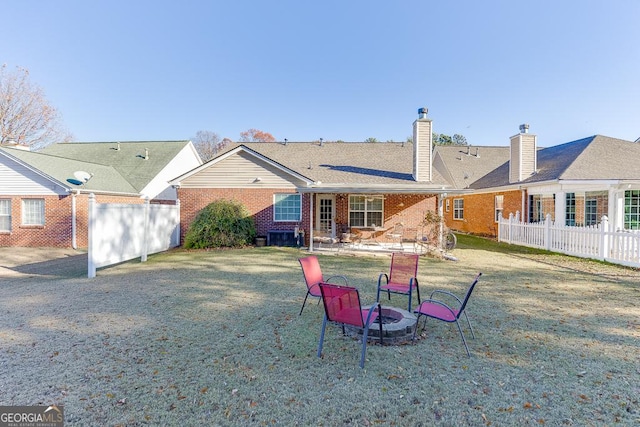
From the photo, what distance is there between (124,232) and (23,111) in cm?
2868

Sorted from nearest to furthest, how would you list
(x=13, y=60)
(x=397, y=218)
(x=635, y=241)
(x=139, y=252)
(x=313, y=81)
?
1. (x=635, y=241)
2. (x=139, y=252)
3. (x=397, y=218)
4. (x=313, y=81)
5. (x=13, y=60)

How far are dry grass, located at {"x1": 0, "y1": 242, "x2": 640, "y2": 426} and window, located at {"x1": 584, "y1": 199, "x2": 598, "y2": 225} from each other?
7.56 meters

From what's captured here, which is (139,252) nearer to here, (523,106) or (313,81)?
(313,81)

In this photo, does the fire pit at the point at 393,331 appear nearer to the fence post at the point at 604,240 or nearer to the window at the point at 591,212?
the fence post at the point at 604,240

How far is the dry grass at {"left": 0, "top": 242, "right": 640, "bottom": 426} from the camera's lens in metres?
2.80

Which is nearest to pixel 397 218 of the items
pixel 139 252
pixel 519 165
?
pixel 519 165

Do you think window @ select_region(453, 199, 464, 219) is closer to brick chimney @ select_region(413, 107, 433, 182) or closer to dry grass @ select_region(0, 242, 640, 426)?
brick chimney @ select_region(413, 107, 433, 182)

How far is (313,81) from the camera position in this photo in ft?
79.8

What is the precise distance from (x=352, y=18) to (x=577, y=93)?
41.9 feet

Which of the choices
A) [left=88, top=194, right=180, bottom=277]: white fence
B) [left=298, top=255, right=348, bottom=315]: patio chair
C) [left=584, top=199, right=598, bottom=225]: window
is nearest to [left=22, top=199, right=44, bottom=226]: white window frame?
[left=88, top=194, right=180, bottom=277]: white fence

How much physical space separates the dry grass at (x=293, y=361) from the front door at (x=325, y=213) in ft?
28.2

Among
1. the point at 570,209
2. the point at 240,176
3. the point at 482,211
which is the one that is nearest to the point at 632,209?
the point at 570,209

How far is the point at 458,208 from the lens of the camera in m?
22.9

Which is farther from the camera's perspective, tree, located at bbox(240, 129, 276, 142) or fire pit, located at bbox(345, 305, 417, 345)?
tree, located at bbox(240, 129, 276, 142)
